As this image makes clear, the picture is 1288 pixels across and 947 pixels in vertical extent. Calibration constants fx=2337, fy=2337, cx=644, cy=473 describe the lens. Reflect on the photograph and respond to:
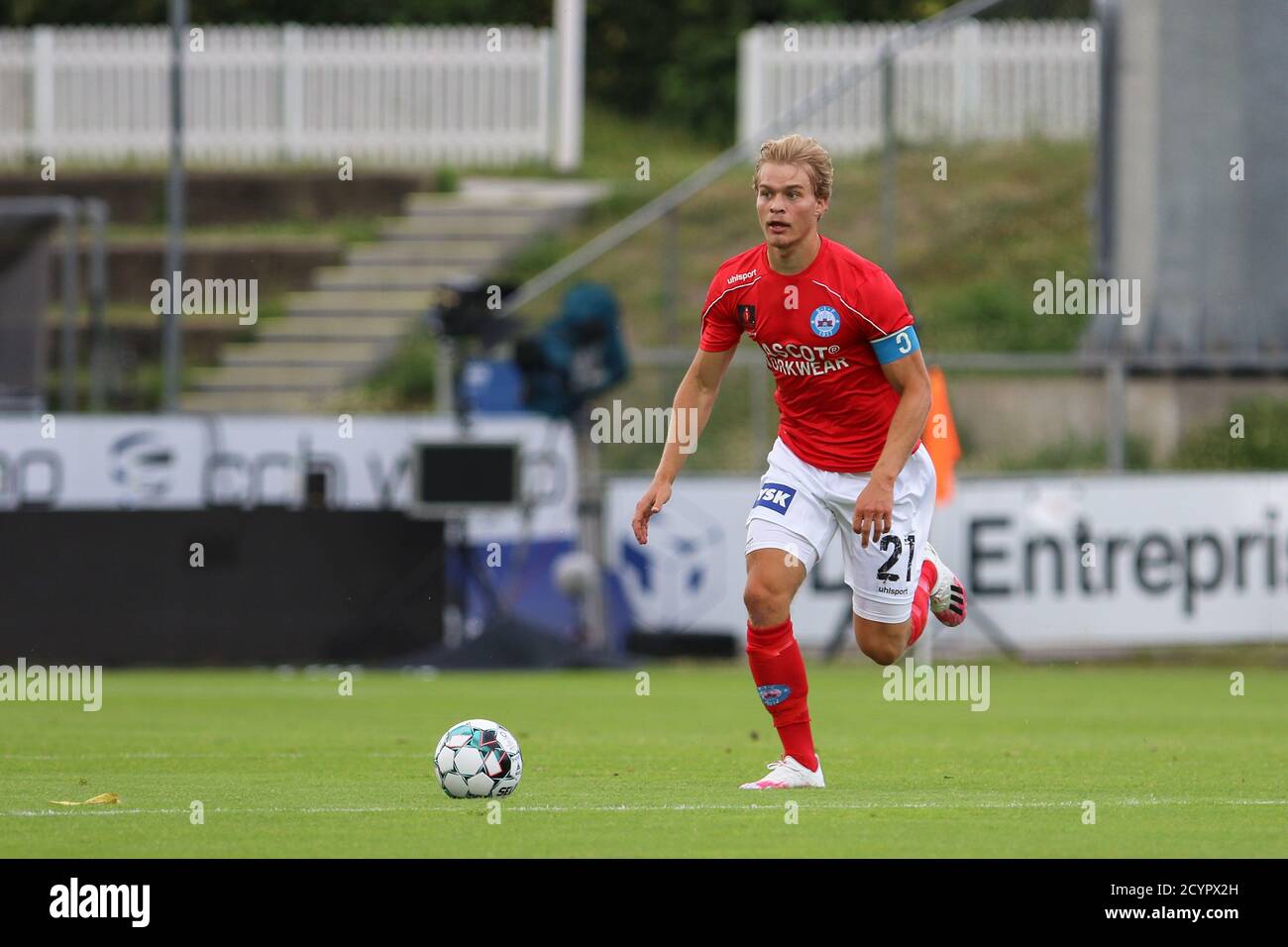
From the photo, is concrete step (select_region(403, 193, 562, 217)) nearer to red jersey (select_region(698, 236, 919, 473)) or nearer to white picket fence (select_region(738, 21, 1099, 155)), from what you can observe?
white picket fence (select_region(738, 21, 1099, 155))

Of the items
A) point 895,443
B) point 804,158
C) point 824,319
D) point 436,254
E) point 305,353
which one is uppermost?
point 436,254

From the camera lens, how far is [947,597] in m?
10.4

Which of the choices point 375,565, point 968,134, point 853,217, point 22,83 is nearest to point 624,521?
point 375,565

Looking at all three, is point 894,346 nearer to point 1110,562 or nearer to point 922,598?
point 922,598

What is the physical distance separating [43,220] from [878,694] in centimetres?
1220

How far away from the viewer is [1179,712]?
576 inches

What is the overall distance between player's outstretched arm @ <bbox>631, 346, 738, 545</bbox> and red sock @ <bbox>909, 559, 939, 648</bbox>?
1157 mm

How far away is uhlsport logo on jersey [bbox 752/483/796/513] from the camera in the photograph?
9289mm

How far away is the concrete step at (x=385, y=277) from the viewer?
1118 inches

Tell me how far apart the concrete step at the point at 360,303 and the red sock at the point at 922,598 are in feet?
59.2

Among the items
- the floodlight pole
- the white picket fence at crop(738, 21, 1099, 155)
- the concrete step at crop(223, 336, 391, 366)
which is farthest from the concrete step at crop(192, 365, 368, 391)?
the white picket fence at crop(738, 21, 1099, 155)

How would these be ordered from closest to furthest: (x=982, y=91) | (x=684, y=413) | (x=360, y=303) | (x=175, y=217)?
(x=684, y=413) < (x=175, y=217) < (x=982, y=91) < (x=360, y=303)

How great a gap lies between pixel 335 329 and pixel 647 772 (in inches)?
708

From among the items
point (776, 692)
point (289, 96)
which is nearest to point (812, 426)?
point (776, 692)
